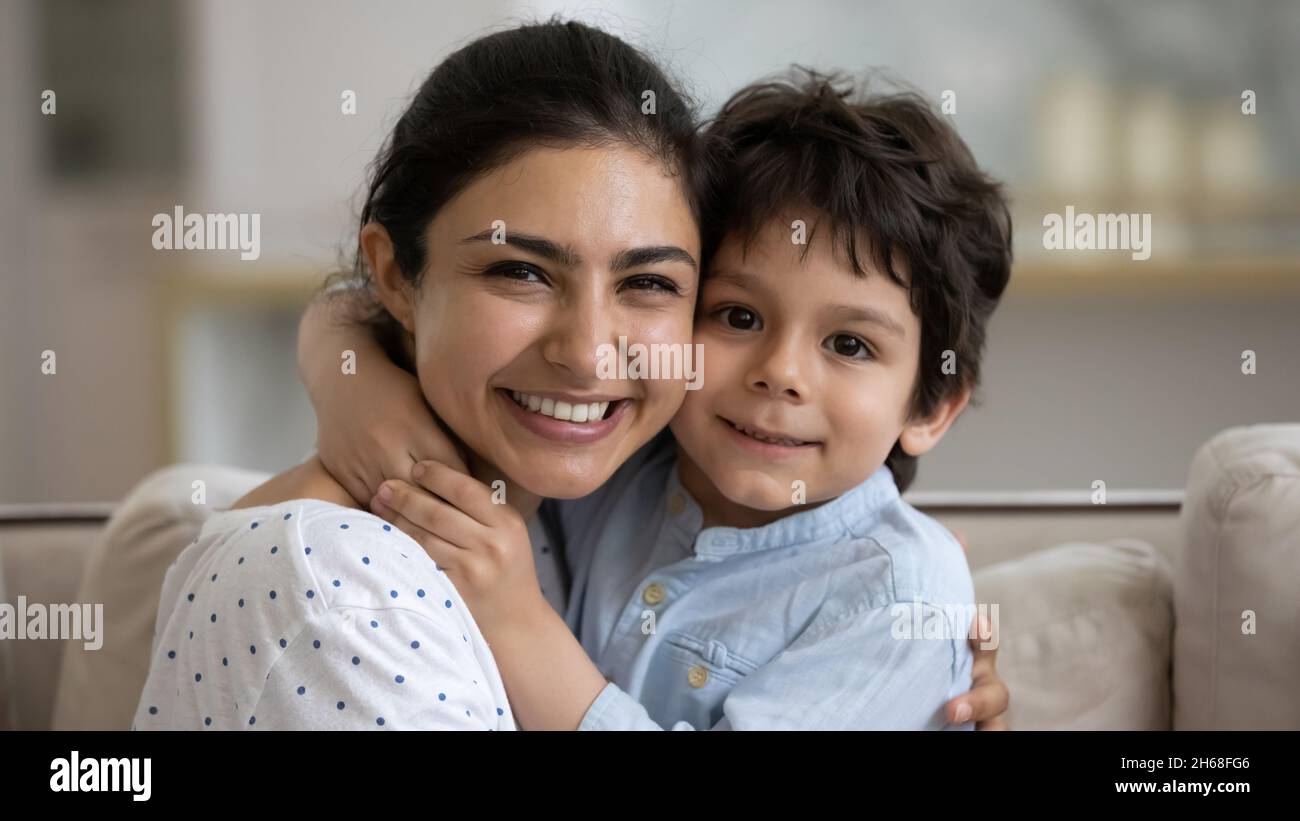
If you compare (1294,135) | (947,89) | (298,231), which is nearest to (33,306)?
(298,231)

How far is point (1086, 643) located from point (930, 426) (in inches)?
14.1

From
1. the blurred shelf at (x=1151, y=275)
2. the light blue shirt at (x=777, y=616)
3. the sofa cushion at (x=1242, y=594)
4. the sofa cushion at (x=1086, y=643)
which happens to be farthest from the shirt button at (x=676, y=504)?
the blurred shelf at (x=1151, y=275)

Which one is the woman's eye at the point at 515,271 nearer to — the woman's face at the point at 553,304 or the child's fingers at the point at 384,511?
the woman's face at the point at 553,304

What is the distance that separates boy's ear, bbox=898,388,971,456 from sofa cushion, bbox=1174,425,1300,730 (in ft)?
1.02

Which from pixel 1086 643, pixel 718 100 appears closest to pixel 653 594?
pixel 1086 643

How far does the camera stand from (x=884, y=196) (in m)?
Result: 1.21

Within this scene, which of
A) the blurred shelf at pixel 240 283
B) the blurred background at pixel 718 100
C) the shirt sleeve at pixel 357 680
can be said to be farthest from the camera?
the blurred shelf at pixel 240 283

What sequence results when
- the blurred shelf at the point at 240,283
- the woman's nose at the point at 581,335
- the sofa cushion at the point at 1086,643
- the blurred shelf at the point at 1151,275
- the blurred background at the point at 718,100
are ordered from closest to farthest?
1. the woman's nose at the point at 581,335
2. the sofa cushion at the point at 1086,643
3. the blurred shelf at the point at 1151,275
4. the blurred background at the point at 718,100
5. the blurred shelf at the point at 240,283

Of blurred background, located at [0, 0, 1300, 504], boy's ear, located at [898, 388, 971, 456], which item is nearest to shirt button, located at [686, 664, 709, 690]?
boy's ear, located at [898, 388, 971, 456]

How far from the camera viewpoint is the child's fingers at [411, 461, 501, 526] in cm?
114

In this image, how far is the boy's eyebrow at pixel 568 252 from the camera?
1.07 m

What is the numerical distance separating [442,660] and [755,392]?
40 centimetres

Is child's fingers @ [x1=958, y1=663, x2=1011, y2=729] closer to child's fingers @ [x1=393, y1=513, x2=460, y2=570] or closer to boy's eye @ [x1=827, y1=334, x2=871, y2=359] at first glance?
boy's eye @ [x1=827, y1=334, x2=871, y2=359]

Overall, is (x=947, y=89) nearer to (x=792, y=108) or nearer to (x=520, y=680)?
(x=792, y=108)
